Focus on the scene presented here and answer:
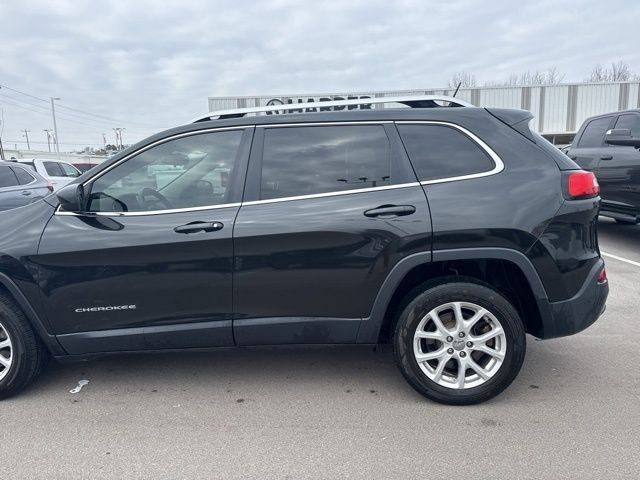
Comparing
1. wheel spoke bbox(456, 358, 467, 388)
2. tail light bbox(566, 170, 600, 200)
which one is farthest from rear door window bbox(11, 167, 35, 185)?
tail light bbox(566, 170, 600, 200)

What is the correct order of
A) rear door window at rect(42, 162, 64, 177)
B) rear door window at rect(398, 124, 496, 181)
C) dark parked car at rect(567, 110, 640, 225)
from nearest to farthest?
rear door window at rect(398, 124, 496, 181) < dark parked car at rect(567, 110, 640, 225) < rear door window at rect(42, 162, 64, 177)

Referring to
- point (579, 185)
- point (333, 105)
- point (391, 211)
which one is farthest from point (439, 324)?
point (333, 105)

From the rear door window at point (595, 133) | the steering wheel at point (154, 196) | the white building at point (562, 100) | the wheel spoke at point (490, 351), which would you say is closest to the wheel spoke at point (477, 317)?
the wheel spoke at point (490, 351)

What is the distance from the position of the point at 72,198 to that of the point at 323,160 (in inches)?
63.3

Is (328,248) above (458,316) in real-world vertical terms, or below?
above

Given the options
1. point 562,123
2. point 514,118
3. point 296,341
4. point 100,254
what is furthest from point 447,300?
point 562,123

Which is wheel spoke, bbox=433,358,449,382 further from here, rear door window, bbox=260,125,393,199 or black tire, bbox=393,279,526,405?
rear door window, bbox=260,125,393,199

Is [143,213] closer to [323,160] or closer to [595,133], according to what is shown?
[323,160]

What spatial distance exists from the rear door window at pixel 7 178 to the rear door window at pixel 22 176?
0.10 metres

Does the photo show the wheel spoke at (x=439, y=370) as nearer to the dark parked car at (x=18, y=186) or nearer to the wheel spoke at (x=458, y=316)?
the wheel spoke at (x=458, y=316)

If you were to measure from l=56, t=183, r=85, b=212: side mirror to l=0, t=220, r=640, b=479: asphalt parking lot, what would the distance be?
4.26 ft

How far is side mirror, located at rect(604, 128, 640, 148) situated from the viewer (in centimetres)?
659

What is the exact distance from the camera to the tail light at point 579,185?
2.95 meters

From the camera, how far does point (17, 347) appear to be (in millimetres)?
3131
